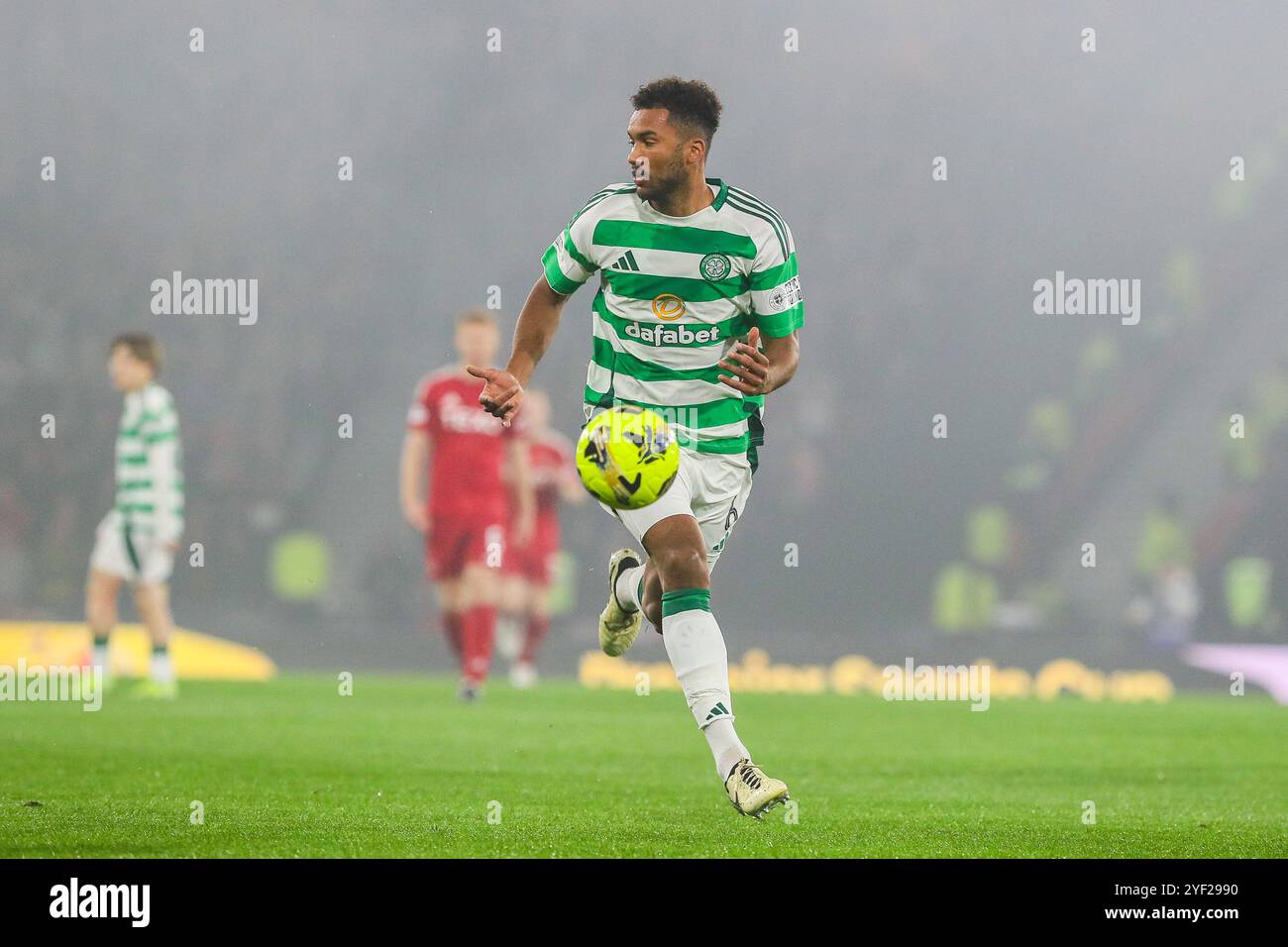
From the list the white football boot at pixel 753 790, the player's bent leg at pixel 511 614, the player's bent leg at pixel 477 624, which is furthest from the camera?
the player's bent leg at pixel 511 614

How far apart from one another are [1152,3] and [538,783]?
18797 millimetres

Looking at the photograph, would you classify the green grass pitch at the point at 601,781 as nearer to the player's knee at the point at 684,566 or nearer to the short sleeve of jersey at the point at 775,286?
the player's knee at the point at 684,566

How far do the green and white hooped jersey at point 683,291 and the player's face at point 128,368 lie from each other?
6350mm

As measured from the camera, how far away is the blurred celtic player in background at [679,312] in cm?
499

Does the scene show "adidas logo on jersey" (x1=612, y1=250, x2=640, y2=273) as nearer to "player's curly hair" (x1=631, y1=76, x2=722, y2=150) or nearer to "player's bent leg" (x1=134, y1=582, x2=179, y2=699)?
"player's curly hair" (x1=631, y1=76, x2=722, y2=150)

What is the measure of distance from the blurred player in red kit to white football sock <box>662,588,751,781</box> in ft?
29.0

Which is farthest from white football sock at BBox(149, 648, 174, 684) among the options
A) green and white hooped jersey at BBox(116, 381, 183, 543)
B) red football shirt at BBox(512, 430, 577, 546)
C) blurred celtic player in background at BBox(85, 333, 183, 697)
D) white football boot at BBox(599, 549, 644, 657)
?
white football boot at BBox(599, 549, 644, 657)

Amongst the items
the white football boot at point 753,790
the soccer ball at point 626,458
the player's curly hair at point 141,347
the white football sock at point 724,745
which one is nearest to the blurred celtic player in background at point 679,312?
the soccer ball at point 626,458

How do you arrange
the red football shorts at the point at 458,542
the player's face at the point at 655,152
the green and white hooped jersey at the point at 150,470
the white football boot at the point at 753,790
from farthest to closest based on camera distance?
the red football shorts at the point at 458,542
the green and white hooped jersey at the point at 150,470
the player's face at the point at 655,152
the white football boot at the point at 753,790

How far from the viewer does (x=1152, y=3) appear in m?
21.7

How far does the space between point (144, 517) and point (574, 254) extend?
6.55 m

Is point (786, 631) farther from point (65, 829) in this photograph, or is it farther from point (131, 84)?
point (65, 829)

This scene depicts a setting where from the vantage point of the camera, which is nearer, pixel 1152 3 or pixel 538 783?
pixel 538 783

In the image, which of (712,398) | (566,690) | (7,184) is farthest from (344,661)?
(712,398)
